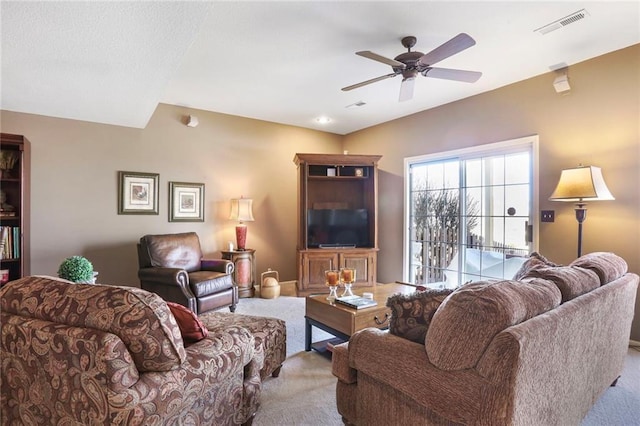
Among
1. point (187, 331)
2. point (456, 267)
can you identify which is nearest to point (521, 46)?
point (456, 267)

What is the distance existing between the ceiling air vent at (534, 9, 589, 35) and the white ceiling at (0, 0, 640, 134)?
4cm

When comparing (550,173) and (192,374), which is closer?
(192,374)

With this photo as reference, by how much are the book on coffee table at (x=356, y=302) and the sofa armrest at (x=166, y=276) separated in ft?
5.96

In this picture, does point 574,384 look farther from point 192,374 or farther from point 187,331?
point 187,331

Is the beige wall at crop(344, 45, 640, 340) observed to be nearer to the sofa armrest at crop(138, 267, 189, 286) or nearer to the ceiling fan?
the ceiling fan

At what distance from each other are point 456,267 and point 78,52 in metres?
4.57

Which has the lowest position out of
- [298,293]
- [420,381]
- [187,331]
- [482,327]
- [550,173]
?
[298,293]

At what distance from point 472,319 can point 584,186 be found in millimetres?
2481

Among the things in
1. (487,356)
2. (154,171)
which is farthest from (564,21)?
(154,171)

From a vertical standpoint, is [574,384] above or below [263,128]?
below

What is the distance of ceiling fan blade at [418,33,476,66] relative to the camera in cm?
229

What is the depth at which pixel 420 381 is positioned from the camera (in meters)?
1.37

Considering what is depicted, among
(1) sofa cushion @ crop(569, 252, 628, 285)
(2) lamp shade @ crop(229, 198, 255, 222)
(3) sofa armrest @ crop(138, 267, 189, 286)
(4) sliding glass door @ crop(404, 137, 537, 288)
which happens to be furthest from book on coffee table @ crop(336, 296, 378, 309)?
(2) lamp shade @ crop(229, 198, 255, 222)

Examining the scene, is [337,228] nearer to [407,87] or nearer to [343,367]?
[407,87]
